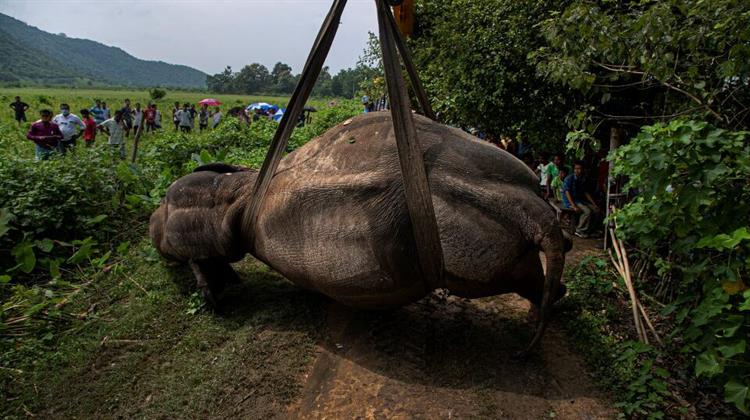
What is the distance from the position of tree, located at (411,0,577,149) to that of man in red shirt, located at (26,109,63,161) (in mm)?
7603

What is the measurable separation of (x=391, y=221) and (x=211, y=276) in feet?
7.54

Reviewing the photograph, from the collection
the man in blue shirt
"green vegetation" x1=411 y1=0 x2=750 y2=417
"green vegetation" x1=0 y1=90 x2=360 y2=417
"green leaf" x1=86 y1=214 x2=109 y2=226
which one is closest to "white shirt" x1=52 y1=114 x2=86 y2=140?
"green vegetation" x1=0 y1=90 x2=360 y2=417

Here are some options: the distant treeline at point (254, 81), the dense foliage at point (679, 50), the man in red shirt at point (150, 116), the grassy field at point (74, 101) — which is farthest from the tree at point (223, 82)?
the dense foliage at point (679, 50)

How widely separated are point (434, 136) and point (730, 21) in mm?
2410

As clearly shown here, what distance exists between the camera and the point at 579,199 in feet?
23.4

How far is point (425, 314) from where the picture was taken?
4355 mm

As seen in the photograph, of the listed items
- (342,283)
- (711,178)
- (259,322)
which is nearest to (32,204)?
(259,322)

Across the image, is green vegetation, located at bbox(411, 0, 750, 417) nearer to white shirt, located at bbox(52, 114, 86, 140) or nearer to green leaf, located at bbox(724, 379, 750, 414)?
green leaf, located at bbox(724, 379, 750, 414)

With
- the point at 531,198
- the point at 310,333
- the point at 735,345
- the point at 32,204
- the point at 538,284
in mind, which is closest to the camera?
the point at 735,345

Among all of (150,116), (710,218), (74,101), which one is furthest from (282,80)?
(710,218)

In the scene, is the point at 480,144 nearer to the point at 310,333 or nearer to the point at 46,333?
the point at 310,333

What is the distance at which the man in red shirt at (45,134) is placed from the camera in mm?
8891

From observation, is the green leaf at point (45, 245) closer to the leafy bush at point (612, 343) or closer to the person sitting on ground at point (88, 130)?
the leafy bush at point (612, 343)

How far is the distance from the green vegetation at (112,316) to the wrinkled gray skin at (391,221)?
Answer: 0.75m
